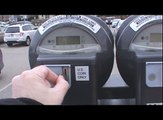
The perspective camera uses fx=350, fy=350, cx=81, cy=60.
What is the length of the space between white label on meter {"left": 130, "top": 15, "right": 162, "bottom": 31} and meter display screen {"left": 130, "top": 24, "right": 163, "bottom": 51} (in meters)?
0.04

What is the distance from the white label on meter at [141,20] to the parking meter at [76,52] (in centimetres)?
17

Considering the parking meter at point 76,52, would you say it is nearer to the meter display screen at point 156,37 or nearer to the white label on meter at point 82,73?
the white label on meter at point 82,73

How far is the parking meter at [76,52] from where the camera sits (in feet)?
5.85

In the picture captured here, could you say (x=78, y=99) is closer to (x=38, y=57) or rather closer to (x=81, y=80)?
(x=81, y=80)

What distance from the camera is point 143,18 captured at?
6.13ft

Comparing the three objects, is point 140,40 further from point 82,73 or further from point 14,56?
point 14,56

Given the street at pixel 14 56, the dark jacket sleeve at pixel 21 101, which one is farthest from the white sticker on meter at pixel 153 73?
the street at pixel 14 56

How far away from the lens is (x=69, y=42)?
1890 mm

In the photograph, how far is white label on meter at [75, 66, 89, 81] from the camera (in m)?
1.75

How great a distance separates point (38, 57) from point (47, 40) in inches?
4.8

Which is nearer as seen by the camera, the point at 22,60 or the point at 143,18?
the point at 143,18

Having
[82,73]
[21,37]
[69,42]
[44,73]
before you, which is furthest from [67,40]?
[21,37]
